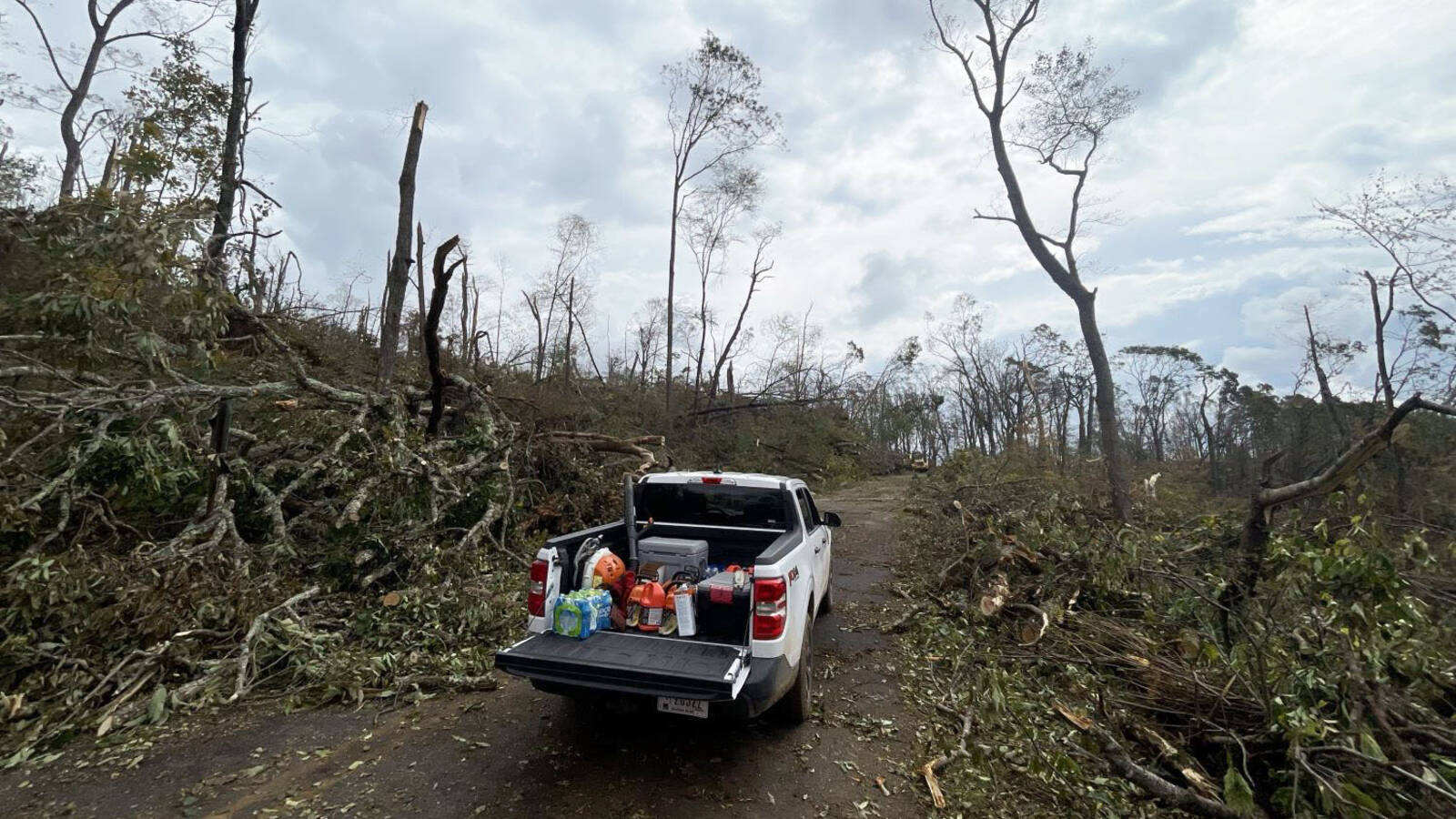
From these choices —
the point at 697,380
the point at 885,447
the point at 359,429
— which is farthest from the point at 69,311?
the point at 885,447

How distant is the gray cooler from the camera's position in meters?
4.64

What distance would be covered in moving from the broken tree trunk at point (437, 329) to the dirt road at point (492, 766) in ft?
13.7

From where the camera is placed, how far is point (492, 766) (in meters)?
3.68

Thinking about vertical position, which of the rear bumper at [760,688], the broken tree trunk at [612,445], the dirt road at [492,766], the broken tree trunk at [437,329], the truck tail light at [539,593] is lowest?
the dirt road at [492,766]

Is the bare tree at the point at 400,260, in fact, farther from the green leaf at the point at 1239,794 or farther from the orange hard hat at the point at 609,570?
the green leaf at the point at 1239,794

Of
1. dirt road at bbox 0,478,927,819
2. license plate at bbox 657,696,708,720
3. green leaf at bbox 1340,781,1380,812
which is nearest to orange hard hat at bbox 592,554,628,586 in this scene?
dirt road at bbox 0,478,927,819

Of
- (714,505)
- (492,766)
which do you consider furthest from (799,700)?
(492,766)

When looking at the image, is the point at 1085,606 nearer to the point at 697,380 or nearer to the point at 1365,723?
the point at 1365,723

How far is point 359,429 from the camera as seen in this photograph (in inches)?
290

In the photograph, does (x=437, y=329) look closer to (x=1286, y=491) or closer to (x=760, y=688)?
(x=760, y=688)

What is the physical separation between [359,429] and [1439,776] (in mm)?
8586

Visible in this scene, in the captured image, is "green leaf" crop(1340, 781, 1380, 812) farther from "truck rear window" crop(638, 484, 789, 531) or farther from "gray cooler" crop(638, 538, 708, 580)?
"gray cooler" crop(638, 538, 708, 580)

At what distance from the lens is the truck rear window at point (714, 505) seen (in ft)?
16.9

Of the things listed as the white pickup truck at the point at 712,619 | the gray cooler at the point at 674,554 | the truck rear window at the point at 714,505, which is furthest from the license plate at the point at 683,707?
the truck rear window at the point at 714,505
